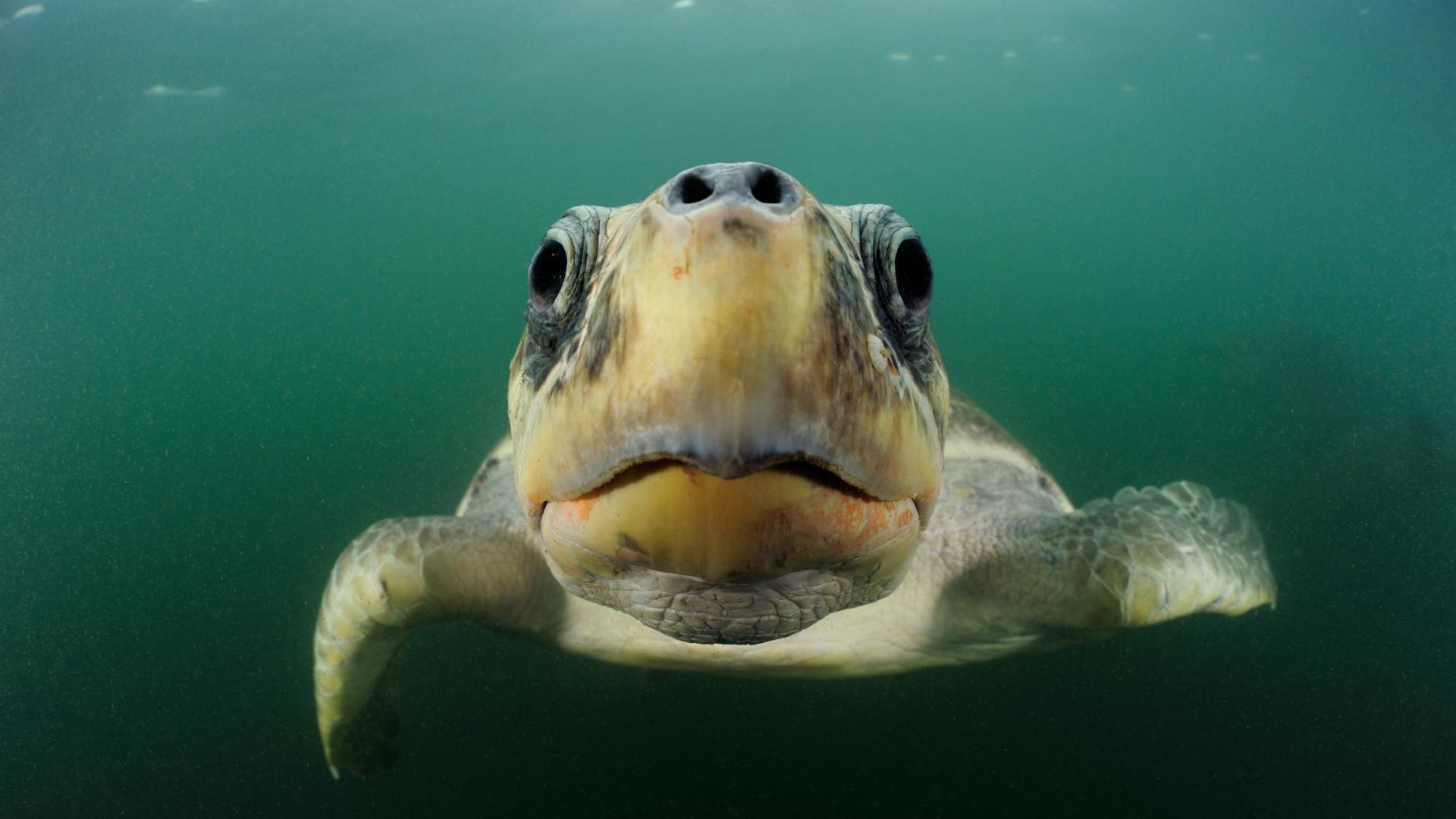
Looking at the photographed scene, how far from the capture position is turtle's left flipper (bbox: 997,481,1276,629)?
203 centimetres

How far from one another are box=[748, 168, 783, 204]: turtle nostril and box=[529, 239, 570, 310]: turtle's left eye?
0.36 m

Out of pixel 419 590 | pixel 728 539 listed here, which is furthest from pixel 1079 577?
pixel 419 590

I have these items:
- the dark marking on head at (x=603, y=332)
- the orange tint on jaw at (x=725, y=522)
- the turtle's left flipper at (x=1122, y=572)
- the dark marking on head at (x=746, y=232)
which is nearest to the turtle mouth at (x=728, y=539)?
the orange tint on jaw at (x=725, y=522)

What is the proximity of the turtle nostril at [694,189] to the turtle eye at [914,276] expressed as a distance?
14.3 inches

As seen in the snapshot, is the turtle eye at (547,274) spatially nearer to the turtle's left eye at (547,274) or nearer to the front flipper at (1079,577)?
the turtle's left eye at (547,274)

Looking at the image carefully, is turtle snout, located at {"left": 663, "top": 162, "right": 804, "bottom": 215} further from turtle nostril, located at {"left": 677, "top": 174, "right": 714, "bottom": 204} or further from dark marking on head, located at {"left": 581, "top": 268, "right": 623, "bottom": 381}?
dark marking on head, located at {"left": 581, "top": 268, "right": 623, "bottom": 381}

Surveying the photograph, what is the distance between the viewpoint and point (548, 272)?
108 cm

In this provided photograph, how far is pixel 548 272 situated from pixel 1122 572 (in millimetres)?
1898

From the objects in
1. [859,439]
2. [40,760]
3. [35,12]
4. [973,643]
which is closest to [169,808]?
[40,760]

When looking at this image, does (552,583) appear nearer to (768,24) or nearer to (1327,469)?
(1327,469)

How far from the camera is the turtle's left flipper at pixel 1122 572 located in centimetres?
203

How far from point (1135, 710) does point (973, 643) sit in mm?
2240

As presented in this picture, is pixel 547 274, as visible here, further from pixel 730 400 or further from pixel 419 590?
pixel 419 590

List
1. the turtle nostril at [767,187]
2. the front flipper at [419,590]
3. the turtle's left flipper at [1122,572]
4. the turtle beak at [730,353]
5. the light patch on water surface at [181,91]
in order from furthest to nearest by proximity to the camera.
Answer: the light patch on water surface at [181,91], the front flipper at [419,590], the turtle's left flipper at [1122,572], the turtle nostril at [767,187], the turtle beak at [730,353]
